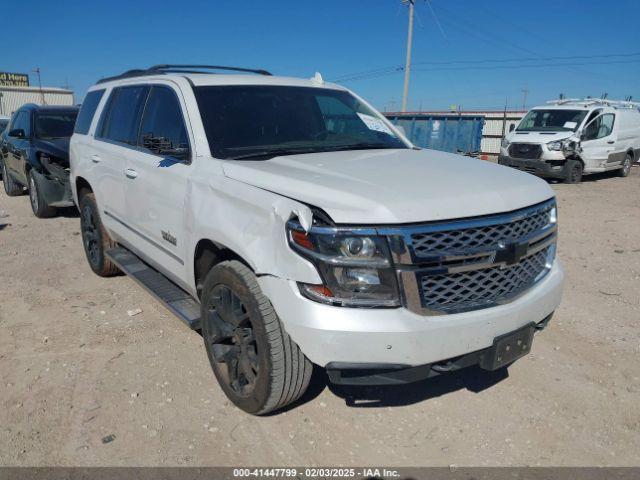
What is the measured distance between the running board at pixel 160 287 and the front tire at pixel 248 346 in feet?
0.72

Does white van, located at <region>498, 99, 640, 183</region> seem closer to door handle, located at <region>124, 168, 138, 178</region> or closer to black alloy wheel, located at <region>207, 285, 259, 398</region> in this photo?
door handle, located at <region>124, 168, 138, 178</region>

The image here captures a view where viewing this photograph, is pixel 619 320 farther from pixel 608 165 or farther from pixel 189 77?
pixel 608 165

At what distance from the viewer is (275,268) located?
2432mm

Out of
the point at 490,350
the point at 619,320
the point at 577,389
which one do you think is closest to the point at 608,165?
the point at 619,320

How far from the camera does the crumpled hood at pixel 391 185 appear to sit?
2.31 metres

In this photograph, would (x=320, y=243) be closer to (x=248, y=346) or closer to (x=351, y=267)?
(x=351, y=267)

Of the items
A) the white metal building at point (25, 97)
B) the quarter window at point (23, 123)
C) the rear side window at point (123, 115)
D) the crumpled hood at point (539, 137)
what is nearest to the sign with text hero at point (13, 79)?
the white metal building at point (25, 97)

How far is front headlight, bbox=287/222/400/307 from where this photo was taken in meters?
2.27

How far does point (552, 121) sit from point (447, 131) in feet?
22.5

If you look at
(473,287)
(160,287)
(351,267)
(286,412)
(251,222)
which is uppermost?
(251,222)

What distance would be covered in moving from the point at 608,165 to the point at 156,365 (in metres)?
14.2

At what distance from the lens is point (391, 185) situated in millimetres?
2531

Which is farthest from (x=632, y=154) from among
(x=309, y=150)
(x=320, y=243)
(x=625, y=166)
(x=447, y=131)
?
(x=320, y=243)

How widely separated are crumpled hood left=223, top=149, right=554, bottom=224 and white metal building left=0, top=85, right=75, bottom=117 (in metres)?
53.9
